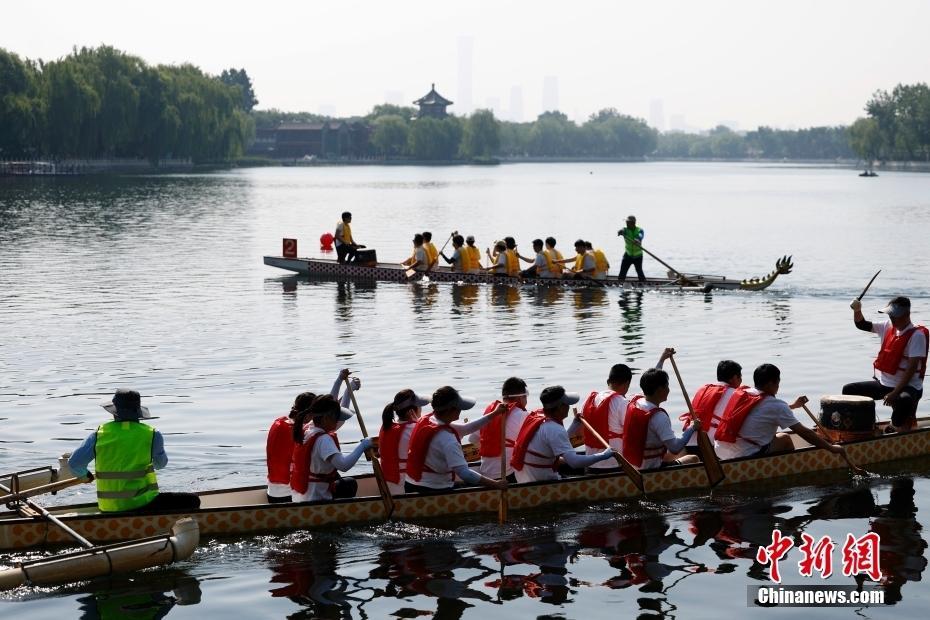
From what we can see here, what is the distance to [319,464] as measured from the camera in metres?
13.3

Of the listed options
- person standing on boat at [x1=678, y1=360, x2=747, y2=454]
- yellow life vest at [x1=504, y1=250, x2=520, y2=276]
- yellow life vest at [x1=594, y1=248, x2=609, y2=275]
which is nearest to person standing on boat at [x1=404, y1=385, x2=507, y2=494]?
person standing on boat at [x1=678, y1=360, x2=747, y2=454]

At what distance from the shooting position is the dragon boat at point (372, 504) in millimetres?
12719

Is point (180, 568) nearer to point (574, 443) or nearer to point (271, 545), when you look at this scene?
point (271, 545)

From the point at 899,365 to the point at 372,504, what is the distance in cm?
776

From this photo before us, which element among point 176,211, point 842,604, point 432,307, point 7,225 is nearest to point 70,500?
point 842,604

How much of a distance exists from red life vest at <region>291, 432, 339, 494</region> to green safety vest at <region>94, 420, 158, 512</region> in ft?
4.92

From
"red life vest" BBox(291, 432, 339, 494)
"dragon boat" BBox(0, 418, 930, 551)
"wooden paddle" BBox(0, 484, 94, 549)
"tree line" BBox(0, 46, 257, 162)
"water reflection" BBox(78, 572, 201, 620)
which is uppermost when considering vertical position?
"tree line" BBox(0, 46, 257, 162)

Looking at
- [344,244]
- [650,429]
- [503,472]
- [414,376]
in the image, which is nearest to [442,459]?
[503,472]

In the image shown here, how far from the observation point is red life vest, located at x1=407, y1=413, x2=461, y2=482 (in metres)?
13.4

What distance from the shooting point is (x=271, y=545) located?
43.2ft

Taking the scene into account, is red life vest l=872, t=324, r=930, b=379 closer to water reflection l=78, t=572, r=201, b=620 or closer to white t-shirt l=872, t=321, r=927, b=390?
white t-shirt l=872, t=321, r=927, b=390

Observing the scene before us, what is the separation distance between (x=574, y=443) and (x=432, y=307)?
16.8 meters

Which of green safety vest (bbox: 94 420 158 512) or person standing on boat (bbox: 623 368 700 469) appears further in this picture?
person standing on boat (bbox: 623 368 700 469)

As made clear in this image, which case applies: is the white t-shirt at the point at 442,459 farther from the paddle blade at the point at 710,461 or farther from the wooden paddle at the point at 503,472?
the paddle blade at the point at 710,461
